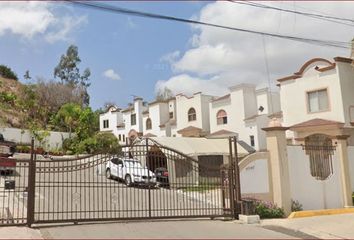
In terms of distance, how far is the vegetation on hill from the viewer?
46906 mm

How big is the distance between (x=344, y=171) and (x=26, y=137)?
131 ft

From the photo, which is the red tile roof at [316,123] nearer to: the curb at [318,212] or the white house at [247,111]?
the white house at [247,111]

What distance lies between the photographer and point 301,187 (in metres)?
15.4

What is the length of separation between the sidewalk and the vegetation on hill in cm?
2821

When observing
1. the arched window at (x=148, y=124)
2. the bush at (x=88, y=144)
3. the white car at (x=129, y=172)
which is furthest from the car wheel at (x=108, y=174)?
the arched window at (x=148, y=124)

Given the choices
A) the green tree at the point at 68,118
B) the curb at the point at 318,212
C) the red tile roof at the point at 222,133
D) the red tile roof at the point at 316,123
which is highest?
the green tree at the point at 68,118

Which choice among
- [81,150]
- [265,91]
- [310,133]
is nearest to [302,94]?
[310,133]

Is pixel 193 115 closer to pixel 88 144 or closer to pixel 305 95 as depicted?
pixel 88 144

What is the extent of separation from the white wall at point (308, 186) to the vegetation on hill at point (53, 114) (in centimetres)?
2647

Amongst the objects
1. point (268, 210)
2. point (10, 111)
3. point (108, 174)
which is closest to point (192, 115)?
point (10, 111)

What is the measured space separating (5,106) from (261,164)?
41808mm

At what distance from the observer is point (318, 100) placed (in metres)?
29.3

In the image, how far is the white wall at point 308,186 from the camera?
599 inches

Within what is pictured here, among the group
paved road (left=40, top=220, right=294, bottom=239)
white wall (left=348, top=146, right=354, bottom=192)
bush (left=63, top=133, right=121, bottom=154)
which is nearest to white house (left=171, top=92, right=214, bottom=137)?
bush (left=63, top=133, right=121, bottom=154)
